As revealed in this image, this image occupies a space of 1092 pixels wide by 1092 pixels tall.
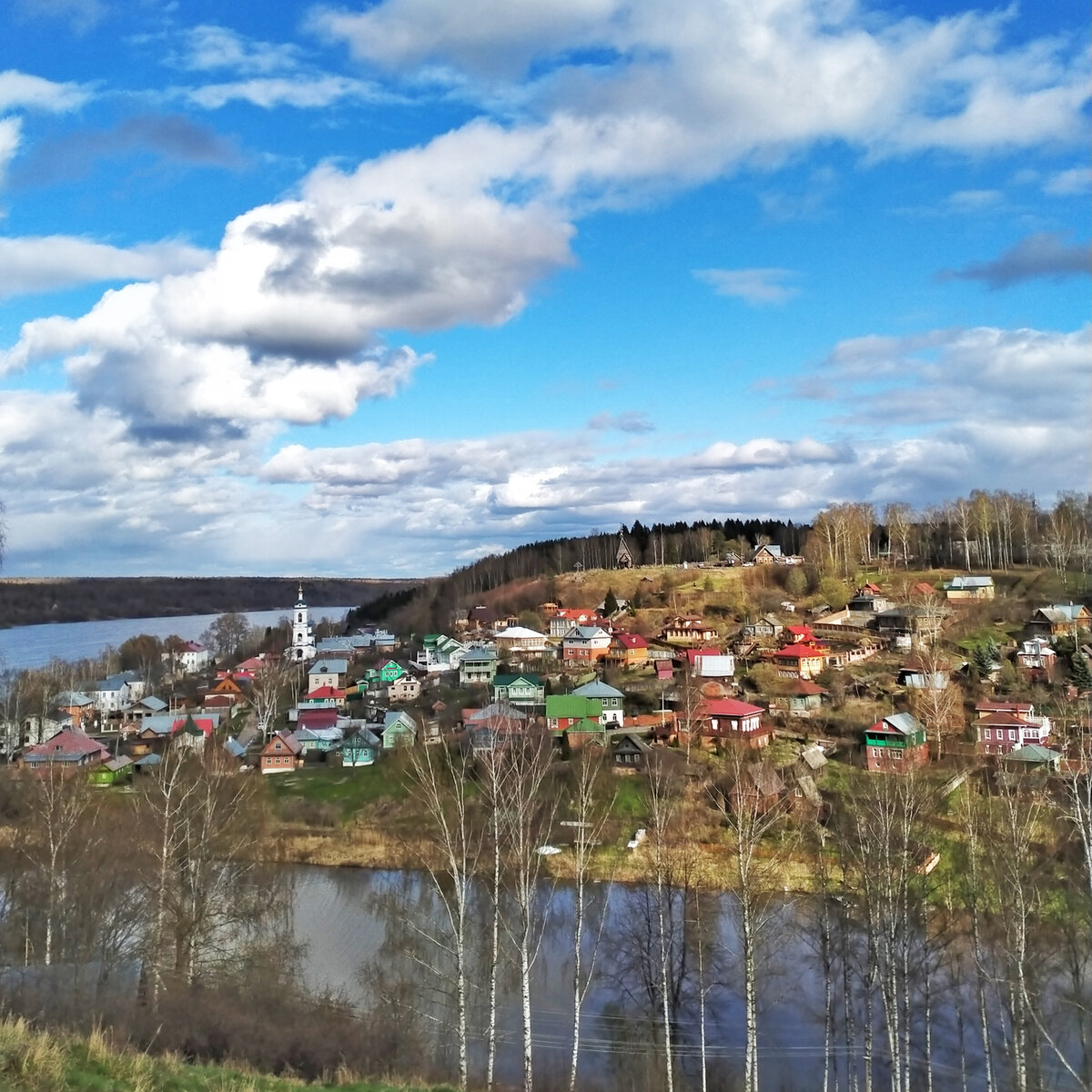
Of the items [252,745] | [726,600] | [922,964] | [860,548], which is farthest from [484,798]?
[860,548]

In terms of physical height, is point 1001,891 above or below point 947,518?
below

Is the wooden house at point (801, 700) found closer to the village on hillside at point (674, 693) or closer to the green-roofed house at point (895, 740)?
the village on hillside at point (674, 693)

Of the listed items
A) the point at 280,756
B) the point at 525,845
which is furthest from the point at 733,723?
the point at 525,845

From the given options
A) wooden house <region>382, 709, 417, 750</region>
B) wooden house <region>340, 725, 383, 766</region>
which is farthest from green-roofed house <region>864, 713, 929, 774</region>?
wooden house <region>340, 725, 383, 766</region>

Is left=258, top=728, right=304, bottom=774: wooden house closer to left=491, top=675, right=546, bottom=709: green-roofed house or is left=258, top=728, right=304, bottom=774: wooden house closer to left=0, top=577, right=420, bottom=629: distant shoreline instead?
left=491, top=675, right=546, bottom=709: green-roofed house

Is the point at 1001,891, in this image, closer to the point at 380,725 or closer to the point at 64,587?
the point at 380,725
